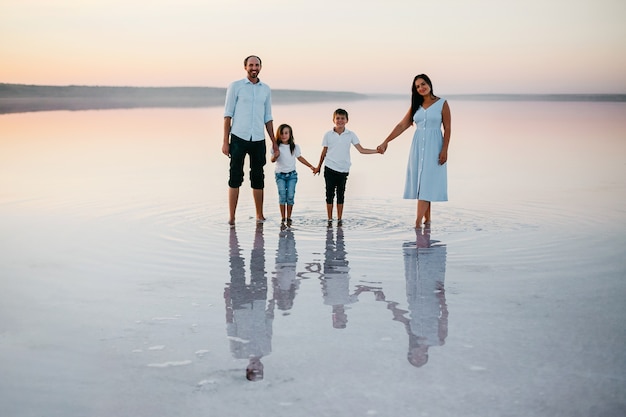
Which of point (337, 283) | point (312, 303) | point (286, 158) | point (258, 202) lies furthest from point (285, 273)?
point (286, 158)

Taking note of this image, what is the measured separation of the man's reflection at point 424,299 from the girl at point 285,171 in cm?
215

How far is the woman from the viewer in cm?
953

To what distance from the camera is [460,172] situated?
49.9 feet

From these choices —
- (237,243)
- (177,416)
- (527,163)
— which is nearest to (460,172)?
(527,163)

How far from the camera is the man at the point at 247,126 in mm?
9750

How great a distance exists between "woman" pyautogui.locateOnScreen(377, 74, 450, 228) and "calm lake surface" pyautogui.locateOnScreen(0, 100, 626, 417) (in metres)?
0.37

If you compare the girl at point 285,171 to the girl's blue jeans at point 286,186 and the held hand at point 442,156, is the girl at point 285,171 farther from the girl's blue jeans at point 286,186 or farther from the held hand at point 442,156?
the held hand at point 442,156

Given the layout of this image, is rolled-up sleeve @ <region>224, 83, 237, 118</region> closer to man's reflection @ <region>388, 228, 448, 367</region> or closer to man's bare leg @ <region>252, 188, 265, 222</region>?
man's bare leg @ <region>252, 188, 265, 222</region>

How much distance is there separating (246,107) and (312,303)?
4.44 m

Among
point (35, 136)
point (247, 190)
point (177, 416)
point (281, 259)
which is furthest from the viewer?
point (35, 136)

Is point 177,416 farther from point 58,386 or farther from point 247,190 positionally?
point 247,190

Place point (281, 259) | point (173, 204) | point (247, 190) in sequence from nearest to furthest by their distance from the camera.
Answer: point (281, 259), point (173, 204), point (247, 190)

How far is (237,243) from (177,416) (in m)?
4.46

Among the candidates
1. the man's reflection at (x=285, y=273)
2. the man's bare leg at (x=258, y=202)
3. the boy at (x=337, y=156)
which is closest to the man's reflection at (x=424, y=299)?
the man's reflection at (x=285, y=273)
